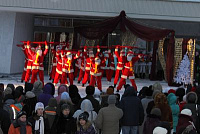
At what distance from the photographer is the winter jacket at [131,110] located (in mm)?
6000

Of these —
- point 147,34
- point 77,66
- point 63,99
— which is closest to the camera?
point 63,99

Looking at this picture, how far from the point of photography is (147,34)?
14.9 meters

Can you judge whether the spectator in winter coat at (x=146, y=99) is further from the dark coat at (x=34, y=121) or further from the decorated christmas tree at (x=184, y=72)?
the decorated christmas tree at (x=184, y=72)

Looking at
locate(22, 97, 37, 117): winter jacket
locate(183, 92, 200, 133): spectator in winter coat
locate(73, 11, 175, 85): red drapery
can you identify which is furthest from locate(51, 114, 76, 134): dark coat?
locate(73, 11, 175, 85): red drapery

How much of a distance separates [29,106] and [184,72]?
10.9 meters

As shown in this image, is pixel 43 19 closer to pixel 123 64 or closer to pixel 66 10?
pixel 66 10

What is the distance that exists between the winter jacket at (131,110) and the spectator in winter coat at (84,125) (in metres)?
0.97

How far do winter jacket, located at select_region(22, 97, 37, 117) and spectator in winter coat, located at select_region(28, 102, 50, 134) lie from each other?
2.45 feet

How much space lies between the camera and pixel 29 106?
617 centimetres

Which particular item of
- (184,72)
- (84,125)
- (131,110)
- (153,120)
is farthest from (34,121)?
(184,72)

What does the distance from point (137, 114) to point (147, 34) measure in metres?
9.16

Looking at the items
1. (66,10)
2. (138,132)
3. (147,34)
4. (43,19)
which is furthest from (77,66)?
(138,132)

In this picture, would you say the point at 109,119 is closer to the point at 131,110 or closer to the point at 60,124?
the point at 131,110

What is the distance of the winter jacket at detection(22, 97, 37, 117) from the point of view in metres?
6.07
